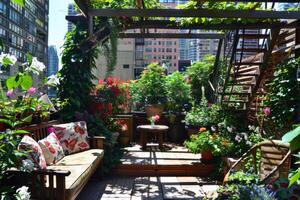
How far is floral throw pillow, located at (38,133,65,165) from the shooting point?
3.78 m

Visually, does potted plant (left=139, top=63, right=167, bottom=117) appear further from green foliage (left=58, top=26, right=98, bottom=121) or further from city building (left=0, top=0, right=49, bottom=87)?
city building (left=0, top=0, right=49, bottom=87)

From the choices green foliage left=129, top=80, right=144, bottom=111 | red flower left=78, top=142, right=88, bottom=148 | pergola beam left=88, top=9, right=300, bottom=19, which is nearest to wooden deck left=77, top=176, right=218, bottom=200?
red flower left=78, top=142, right=88, bottom=148

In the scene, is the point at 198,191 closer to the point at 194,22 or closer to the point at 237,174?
the point at 237,174

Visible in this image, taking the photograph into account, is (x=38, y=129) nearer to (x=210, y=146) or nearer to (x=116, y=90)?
(x=210, y=146)

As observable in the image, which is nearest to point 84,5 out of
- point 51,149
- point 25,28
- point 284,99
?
point 51,149

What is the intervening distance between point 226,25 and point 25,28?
60.9 m

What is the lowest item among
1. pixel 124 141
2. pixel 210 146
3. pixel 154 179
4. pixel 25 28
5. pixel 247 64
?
pixel 154 179

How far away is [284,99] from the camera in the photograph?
202 inches

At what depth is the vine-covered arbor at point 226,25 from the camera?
529 cm

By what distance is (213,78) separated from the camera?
356 inches

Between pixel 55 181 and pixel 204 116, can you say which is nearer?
pixel 55 181

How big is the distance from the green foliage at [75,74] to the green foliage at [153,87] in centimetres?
284

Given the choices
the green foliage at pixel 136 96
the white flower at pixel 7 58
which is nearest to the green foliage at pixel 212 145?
the green foliage at pixel 136 96

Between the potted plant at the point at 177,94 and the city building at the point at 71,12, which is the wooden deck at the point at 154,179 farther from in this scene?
the city building at the point at 71,12
